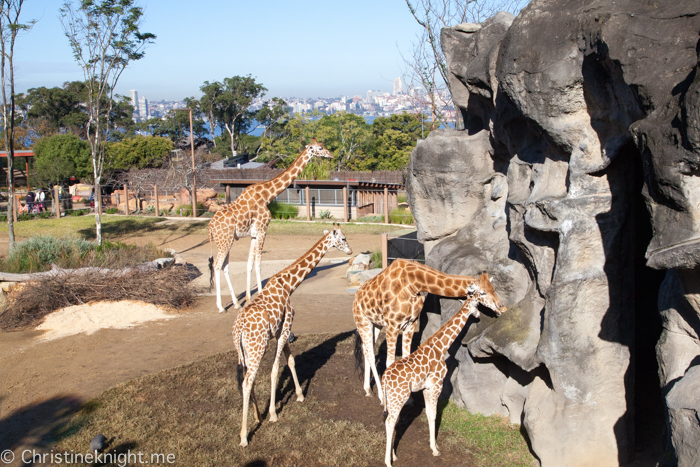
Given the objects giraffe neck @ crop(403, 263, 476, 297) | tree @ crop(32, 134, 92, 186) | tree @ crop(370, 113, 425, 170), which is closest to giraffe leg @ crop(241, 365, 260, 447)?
giraffe neck @ crop(403, 263, 476, 297)

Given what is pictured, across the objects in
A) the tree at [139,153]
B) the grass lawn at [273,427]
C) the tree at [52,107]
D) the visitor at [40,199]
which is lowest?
the grass lawn at [273,427]

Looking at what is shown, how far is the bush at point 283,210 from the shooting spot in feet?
84.0

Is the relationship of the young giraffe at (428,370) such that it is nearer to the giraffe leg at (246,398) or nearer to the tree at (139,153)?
the giraffe leg at (246,398)

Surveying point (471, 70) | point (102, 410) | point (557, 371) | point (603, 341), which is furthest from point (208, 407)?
point (471, 70)

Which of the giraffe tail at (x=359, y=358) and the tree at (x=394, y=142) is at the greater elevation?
the tree at (x=394, y=142)

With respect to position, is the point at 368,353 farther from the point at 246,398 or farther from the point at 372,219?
the point at 372,219

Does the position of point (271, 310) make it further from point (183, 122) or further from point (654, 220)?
point (183, 122)

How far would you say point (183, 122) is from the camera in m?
56.9

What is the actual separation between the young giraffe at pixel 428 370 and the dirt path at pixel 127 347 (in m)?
4.22

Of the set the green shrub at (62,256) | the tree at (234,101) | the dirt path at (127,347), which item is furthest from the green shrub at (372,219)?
the tree at (234,101)

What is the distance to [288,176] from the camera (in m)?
11.3

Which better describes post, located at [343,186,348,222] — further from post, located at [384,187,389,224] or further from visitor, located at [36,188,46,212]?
visitor, located at [36,188,46,212]

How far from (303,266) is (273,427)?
204 cm

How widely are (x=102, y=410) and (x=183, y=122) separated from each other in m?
53.3
